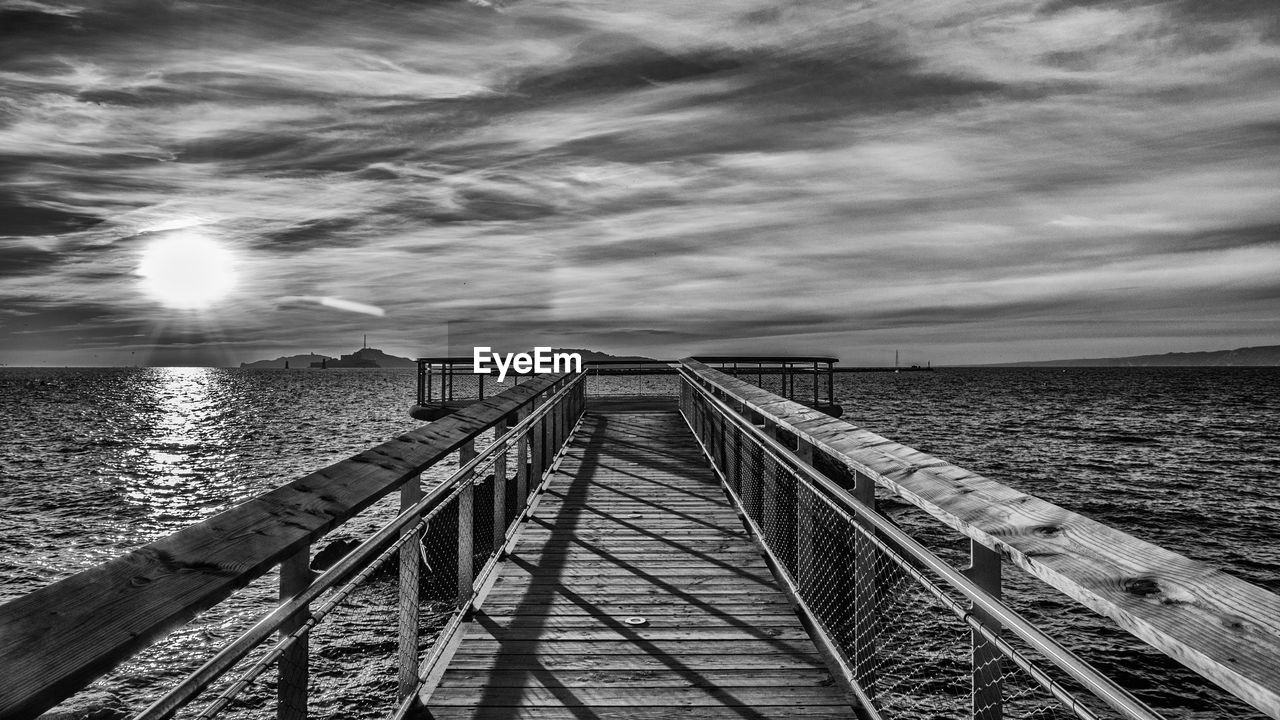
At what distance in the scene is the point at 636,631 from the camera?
4.23 m

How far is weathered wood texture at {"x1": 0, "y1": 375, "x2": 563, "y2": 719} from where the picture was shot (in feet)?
3.96

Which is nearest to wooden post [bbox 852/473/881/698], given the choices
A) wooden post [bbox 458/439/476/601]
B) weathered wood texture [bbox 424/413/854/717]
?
weathered wood texture [bbox 424/413/854/717]

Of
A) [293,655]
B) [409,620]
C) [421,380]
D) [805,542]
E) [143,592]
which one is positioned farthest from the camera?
[421,380]

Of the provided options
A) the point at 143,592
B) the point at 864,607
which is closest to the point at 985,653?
the point at 864,607

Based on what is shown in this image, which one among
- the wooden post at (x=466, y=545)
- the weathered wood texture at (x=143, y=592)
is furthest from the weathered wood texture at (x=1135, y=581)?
the wooden post at (x=466, y=545)

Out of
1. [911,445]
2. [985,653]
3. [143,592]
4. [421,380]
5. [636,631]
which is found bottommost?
[911,445]

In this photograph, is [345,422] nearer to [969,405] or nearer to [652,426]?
[652,426]

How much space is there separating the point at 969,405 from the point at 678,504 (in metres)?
63.1

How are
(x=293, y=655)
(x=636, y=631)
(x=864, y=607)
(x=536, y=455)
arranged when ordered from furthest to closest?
1. (x=536, y=455)
2. (x=636, y=631)
3. (x=864, y=607)
4. (x=293, y=655)

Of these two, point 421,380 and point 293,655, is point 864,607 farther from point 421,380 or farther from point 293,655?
point 421,380

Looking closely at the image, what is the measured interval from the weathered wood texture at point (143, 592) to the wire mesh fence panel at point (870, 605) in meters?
1.66

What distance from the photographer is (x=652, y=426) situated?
1413cm

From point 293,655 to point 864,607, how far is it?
7.46 ft

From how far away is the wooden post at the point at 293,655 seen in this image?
2.11m
